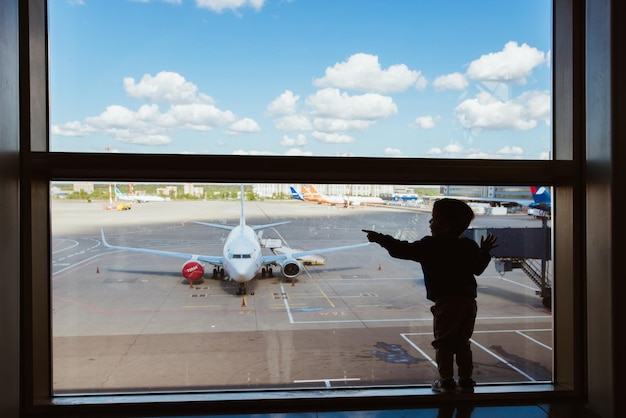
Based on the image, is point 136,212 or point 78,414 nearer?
point 78,414

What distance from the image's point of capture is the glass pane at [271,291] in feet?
6.87

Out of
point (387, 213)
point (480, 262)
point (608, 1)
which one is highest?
point (608, 1)

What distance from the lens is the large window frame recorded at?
5.92ft

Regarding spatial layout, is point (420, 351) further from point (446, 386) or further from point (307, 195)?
point (307, 195)

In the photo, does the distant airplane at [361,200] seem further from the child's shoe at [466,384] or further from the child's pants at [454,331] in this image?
the child's shoe at [466,384]

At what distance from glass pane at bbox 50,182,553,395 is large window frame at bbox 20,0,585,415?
103 mm

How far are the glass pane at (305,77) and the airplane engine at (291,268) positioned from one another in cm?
71

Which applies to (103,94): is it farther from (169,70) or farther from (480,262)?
(480,262)

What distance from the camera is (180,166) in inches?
74.2

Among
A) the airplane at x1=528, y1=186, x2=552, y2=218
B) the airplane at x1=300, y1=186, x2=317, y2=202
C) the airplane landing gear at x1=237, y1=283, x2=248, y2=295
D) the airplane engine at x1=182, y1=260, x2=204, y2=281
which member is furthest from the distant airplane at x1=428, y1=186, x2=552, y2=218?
the airplane engine at x1=182, y1=260, x2=204, y2=281

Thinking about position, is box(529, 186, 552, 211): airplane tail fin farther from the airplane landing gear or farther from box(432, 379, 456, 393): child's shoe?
the airplane landing gear

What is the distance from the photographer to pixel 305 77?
7.04ft
